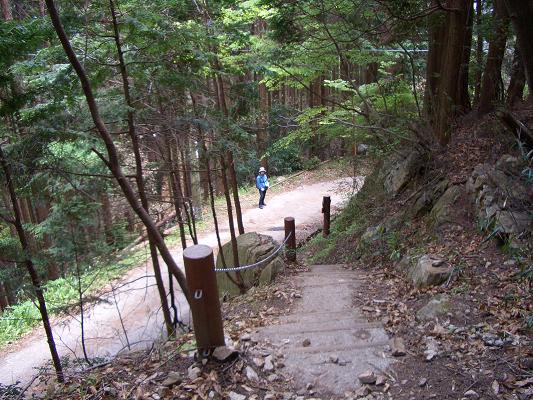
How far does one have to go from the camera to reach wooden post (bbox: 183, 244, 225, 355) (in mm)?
3168

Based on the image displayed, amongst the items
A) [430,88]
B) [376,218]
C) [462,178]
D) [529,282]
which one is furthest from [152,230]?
[430,88]

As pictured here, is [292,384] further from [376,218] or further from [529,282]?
[376,218]

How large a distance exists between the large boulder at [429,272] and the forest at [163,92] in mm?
1395

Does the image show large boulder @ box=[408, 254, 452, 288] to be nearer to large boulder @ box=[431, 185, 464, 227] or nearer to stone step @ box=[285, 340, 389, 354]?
large boulder @ box=[431, 185, 464, 227]

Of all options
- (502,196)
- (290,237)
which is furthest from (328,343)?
(290,237)

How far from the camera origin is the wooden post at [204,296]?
3168 millimetres

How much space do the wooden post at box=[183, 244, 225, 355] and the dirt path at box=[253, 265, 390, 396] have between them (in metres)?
0.74

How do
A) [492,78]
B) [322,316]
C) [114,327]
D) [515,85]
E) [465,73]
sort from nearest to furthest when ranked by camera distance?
[322,316]
[492,78]
[515,85]
[465,73]
[114,327]

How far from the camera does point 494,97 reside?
25.5 ft

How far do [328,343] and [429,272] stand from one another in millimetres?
1897

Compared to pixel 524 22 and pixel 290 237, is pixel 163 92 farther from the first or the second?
pixel 524 22

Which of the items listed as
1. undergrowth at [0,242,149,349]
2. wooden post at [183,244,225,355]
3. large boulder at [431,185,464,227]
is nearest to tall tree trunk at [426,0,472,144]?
large boulder at [431,185,464,227]

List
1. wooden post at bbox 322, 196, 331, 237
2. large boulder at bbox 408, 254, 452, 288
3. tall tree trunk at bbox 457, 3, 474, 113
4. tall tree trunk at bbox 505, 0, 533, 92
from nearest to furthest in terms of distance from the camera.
→ 1. tall tree trunk at bbox 505, 0, 533, 92
2. large boulder at bbox 408, 254, 452, 288
3. tall tree trunk at bbox 457, 3, 474, 113
4. wooden post at bbox 322, 196, 331, 237

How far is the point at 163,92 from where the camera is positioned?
788 cm
